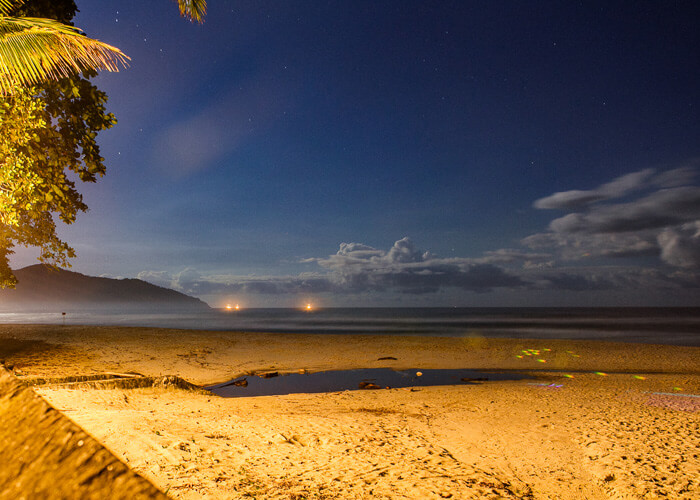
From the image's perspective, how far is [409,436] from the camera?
6.71m

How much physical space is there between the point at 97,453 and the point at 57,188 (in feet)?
34.5

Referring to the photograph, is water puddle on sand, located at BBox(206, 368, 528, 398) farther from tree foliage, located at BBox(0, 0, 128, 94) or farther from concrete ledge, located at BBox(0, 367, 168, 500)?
concrete ledge, located at BBox(0, 367, 168, 500)

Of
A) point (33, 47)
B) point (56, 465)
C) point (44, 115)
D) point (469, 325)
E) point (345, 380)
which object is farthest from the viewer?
point (469, 325)

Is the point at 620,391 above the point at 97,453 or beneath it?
beneath

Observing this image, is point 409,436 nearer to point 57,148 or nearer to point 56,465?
point 56,465

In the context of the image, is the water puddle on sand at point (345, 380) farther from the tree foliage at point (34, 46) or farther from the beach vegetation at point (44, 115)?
the tree foliage at point (34, 46)

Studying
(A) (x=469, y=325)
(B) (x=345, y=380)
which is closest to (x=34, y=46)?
(B) (x=345, y=380)

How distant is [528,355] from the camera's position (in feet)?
64.5

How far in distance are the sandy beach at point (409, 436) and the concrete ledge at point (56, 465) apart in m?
2.94

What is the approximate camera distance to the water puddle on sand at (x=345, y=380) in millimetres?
12000

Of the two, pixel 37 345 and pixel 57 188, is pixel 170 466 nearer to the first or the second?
pixel 57 188

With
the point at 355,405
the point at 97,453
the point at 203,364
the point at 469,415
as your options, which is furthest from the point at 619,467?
the point at 203,364

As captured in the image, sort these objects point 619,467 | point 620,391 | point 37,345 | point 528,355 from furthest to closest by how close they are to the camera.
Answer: point 528,355 < point 37,345 < point 620,391 < point 619,467

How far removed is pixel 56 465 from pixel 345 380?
13057 mm
